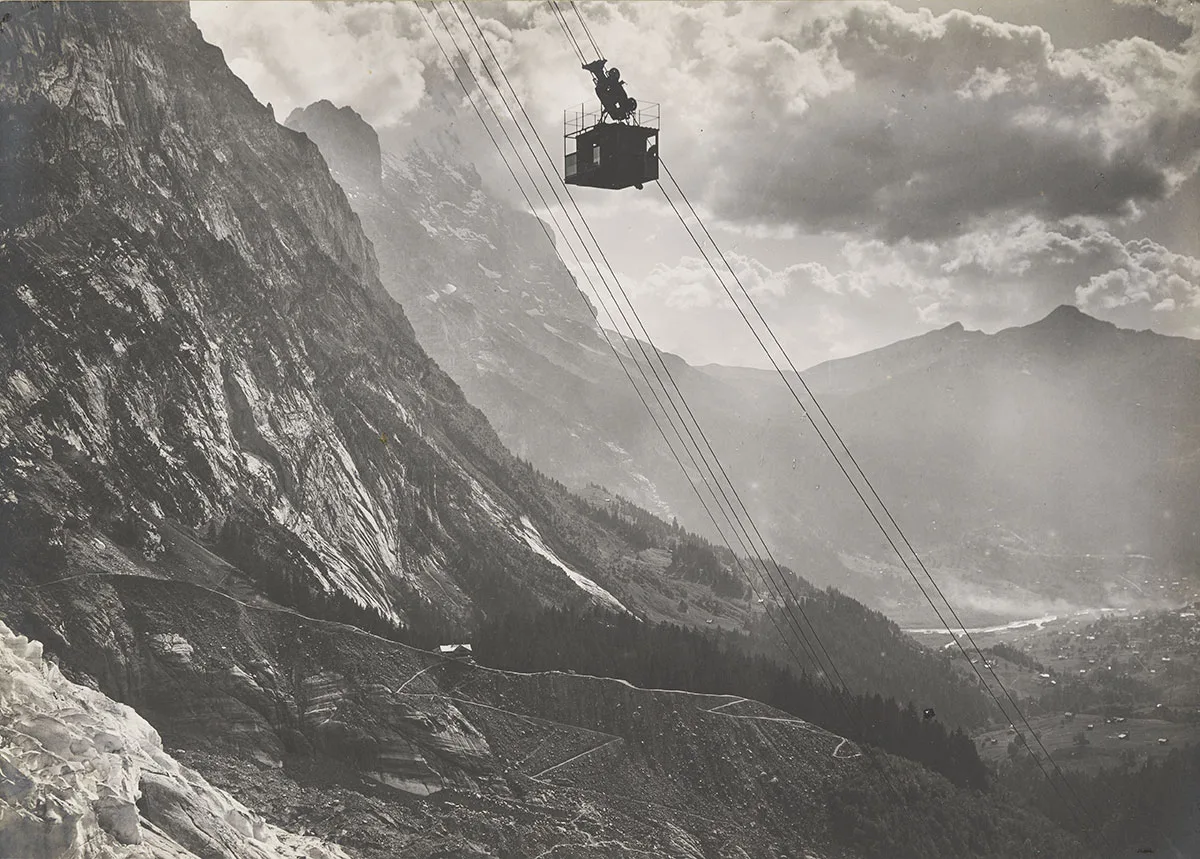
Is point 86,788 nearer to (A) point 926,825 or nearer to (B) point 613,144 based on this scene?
(B) point 613,144

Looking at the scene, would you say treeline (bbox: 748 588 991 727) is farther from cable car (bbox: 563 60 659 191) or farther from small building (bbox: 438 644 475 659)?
cable car (bbox: 563 60 659 191)

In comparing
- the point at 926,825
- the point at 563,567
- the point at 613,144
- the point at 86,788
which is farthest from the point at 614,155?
the point at 563,567

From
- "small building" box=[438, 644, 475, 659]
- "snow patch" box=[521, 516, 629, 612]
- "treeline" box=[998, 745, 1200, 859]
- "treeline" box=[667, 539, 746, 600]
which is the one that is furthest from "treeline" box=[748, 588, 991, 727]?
"small building" box=[438, 644, 475, 659]

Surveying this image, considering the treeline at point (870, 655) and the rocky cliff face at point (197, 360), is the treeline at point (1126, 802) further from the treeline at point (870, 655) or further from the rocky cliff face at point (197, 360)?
the rocky cliff face at point (197, 360)

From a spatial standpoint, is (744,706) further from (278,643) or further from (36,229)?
(36,229)

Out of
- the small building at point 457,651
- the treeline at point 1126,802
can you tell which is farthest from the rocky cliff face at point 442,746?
the treeline at point 1126,802

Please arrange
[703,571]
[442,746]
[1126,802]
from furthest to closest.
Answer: [703,571] → [1126,802] → [442,746]

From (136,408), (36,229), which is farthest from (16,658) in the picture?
(36,229)
